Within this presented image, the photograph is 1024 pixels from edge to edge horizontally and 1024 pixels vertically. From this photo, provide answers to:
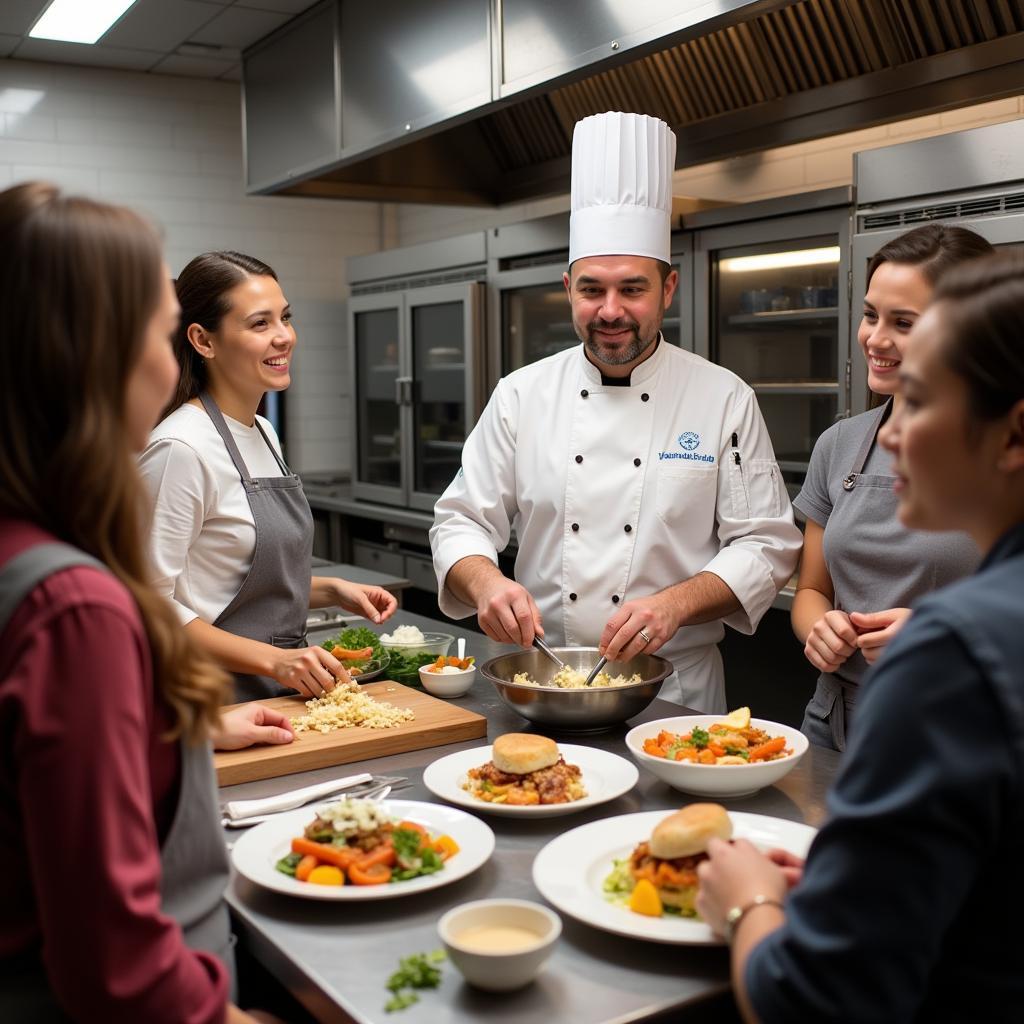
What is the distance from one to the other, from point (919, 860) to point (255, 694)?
1518mm

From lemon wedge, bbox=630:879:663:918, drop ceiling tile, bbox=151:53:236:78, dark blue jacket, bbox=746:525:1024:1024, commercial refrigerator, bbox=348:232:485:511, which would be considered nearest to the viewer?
dark blue jacket, bbox=746:525:1024:1024

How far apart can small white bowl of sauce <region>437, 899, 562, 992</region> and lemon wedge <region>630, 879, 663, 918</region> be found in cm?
12

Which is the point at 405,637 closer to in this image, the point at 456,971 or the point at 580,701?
the point at 580,701

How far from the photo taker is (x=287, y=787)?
5.67 ft

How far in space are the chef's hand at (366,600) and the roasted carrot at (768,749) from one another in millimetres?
936

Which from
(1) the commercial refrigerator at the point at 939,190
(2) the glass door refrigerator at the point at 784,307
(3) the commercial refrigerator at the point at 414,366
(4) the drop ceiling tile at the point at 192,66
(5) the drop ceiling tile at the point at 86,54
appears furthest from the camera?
(4) the drop ceiling tile at the point at 192,66

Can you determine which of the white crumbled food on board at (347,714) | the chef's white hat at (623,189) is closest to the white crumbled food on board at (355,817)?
the white crumbled food on board at (347,714)

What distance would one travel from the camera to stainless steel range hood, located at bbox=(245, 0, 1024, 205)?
2.77 meters

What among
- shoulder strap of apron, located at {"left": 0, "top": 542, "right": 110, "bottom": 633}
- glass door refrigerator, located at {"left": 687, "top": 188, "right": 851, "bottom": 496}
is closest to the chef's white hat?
glass door refrigerator, located at {"left": 687, "top": 188, "right": 851, "bottom": 496}

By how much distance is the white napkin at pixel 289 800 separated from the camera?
1.59m

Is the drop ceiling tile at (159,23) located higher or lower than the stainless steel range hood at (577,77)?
higher

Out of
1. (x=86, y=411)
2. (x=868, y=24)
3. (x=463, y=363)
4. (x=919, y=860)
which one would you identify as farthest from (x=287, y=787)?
(x=463, y=363)

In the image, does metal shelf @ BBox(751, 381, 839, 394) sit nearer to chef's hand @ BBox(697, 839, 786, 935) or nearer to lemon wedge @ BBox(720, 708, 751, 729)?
lemon wedge @ BBox(720, 708, 751, 729)

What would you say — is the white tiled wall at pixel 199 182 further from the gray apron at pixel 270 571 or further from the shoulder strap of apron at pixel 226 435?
the gray apron at pixel 270 571
